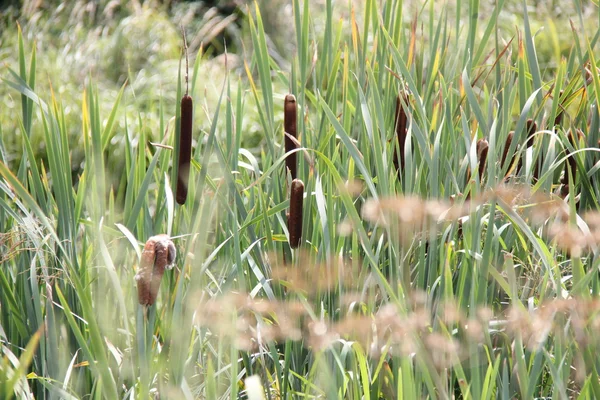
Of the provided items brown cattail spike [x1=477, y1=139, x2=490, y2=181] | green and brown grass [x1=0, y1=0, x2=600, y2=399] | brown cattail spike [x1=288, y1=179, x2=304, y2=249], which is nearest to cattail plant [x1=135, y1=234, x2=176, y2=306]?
green and brown grass [x1=0, y1=0, x2=600, y2=399]

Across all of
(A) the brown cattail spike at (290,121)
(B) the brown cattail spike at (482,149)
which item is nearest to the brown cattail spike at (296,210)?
Result: (A) the brown cattail spike at (290,121)

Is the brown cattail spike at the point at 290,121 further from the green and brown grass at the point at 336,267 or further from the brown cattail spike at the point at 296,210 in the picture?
the brown cattail spike at the point at 296,210

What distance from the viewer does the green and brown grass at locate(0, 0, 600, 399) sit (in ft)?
3.36

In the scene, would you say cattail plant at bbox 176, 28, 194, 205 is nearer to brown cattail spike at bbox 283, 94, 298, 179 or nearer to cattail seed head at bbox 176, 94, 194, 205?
cattail seed head at bbox 176, 94, 194, 205

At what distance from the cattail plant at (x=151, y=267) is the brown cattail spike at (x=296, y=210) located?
8.6 inches

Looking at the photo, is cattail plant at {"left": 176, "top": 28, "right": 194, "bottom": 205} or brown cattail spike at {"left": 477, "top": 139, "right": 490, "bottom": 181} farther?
brown cattail spike at {"left": 477, "top": 139, "right": 490, "bottom": 181}

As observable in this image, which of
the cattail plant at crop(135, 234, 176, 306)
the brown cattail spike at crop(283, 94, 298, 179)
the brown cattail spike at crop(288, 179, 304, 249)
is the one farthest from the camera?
the brown cattail spike at crop(283, 94, 298, 179)

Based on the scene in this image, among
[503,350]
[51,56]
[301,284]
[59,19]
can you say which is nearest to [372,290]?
[301,284]

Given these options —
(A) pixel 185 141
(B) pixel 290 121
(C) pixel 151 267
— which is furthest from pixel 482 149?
(C) pixel 151 267

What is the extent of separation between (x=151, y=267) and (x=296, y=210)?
0.26 metres

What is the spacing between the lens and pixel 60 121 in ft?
4.56

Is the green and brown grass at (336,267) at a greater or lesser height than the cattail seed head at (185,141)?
lesser

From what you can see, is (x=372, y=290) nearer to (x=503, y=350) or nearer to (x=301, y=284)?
(x=301, y=284)

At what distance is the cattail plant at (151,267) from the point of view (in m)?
0.95
